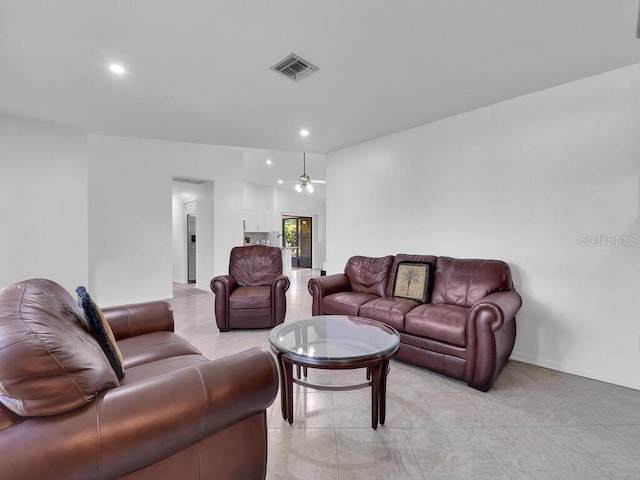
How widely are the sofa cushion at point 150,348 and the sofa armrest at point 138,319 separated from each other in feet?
A: 0.19

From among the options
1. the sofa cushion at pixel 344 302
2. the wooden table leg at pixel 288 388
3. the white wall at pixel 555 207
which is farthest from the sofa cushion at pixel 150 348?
the white wall at pixel 555 207

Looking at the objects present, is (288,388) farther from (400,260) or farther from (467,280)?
(400,260)

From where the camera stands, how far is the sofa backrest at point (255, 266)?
4211 millimetres

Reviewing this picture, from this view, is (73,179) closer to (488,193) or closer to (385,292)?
(385,292)

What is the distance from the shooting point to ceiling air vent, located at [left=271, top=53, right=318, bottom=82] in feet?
7.26

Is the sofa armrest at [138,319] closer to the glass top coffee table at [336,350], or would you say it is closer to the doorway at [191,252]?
the glass top coffee table at [336,350]

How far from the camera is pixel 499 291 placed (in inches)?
104

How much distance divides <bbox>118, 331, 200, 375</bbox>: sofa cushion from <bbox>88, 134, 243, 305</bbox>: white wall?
3710mm

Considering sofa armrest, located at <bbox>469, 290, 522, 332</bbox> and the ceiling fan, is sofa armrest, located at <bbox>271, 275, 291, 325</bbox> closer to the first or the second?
sofa armrest, located at <bbox>469, 290, 522, 332</bbox>

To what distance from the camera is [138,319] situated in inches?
83.3

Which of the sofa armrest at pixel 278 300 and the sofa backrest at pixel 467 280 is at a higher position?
the sofa backrest at pixel 467 280

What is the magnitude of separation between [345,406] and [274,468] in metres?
0.69

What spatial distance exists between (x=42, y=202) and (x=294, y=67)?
3.39 m

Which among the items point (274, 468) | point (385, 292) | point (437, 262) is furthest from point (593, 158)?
point (274, 468)
